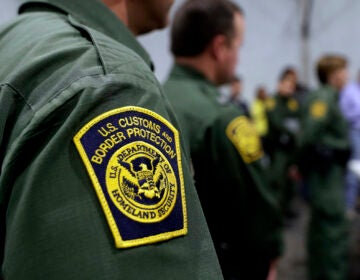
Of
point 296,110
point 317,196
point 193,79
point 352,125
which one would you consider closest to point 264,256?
point 193,79

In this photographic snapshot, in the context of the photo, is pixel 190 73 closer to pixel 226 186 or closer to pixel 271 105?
pixel 226 186

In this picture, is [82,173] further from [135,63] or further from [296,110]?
[296,110]

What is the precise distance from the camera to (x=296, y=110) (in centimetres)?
467

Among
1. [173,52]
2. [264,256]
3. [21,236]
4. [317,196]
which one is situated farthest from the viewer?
[317,196]

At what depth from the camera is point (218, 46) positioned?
1.59m

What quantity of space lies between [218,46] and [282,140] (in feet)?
10.0

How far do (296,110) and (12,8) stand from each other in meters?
2.52

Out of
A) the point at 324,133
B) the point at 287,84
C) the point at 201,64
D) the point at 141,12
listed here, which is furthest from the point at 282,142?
the point at 141,12

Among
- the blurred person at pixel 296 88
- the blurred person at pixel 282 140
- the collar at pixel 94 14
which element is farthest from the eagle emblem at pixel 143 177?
the blurred person at pixel 296 88

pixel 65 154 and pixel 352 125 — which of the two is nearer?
pixel 65 154

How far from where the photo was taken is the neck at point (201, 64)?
5.25ft

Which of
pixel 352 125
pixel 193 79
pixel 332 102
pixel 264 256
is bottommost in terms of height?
pixel 352 125

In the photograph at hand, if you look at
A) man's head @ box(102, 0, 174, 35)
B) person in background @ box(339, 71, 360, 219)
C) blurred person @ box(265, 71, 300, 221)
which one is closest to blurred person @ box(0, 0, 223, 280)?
man's head @ box(102, 0, 174, 35)

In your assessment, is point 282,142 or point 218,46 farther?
point 282,142
